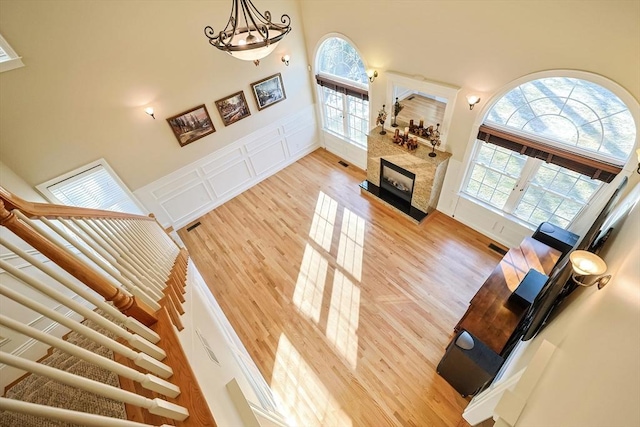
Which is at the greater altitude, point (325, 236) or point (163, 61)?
point (163, 61)

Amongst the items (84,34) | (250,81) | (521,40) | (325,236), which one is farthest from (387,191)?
(84,34)

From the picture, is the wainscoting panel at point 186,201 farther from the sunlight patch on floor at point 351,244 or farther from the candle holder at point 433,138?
the candle holder at point 433,138

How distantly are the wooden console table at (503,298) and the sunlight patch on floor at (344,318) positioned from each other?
140 centimetres

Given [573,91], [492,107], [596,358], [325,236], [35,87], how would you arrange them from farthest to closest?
1. [325,236]
2. [492,107]
3. [35,87]
4. [573,91]
5. [596,358]

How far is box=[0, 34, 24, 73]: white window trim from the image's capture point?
3246 millimetres

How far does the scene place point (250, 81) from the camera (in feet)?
18.2

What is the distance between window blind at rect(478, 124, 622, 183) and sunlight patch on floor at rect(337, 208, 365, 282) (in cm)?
260

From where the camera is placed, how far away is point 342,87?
5844 millimetres

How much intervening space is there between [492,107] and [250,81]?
4466mm

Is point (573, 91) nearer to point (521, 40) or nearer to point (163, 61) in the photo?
point (521, 40)

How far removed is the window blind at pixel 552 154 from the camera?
3170 mm

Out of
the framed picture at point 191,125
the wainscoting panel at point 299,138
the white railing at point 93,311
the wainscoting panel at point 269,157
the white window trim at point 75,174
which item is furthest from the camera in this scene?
the wainscoting panel at point 299,138

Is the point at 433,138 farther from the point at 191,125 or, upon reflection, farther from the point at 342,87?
the point at 191,125

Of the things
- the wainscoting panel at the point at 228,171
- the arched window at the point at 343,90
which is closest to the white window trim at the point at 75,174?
the wainscoting panel at the point at 228,171
